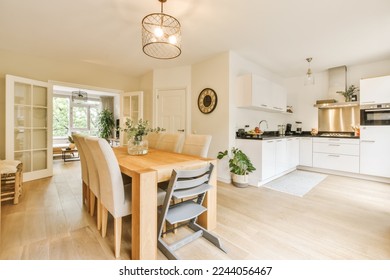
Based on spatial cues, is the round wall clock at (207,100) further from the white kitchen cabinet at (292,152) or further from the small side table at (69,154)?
the small side table at (69,154)

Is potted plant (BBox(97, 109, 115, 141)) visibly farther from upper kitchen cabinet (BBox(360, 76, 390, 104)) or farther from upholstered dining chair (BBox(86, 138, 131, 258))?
upper kitchen cabinet (BBox(360, 76, 390, 104))

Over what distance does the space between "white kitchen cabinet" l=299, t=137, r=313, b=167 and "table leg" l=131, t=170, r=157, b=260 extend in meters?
3.98

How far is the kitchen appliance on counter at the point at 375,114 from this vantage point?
3287mm

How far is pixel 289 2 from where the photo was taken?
1.96 metres

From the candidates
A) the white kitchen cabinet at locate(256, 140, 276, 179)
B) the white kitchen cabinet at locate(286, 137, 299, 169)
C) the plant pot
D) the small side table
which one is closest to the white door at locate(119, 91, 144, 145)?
the small side table

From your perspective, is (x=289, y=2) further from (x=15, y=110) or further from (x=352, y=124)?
(x=15, y=110)

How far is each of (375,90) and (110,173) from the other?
4.54 m

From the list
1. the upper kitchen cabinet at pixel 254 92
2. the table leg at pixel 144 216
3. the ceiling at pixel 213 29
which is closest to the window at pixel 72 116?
the ceiling at pixel 213 29

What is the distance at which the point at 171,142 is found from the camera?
260 centimetres

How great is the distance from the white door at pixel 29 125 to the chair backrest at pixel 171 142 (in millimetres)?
2463

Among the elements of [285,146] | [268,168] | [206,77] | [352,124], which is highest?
[206,77]

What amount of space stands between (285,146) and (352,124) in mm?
1673
